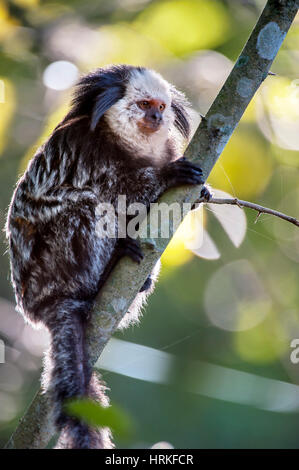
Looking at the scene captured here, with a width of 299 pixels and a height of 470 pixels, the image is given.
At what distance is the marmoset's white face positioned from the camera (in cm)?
420

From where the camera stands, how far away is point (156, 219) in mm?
3053

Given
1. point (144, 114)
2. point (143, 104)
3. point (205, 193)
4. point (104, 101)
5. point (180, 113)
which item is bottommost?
point (205, 193)

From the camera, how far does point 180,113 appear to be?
4652 mm

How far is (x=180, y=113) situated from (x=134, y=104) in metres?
0.45

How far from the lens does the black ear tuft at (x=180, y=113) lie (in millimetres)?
4645

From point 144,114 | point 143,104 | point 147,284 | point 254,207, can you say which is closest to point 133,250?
point 254,207

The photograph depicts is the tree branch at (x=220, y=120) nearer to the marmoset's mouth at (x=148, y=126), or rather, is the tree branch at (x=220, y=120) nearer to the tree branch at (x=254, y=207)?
the tree branch at (x=254, y=207)

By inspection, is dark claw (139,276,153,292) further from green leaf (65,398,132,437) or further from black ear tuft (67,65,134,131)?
green leaf (65,398,132,437)

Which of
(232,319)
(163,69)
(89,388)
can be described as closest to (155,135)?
(163,69)

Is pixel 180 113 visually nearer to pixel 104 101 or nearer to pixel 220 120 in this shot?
pixel 104 101

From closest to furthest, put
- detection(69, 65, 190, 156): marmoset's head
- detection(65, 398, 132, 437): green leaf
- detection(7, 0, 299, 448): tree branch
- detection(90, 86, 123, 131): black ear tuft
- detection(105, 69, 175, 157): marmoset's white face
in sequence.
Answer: detection(65, 398, 132, 437): green leaf, detection(7, 0, 299, 448): tree branch, detection(90, 86, 123, 131): black ear tuft, detection(69, 65, 190, 156): marmoset's head, detection(105, 69, 175, 157): marmoset's white face

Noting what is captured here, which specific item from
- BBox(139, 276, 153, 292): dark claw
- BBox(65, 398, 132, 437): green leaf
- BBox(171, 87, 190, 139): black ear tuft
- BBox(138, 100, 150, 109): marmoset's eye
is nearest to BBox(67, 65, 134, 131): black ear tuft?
BBox(138, 100, 150, 109): marmoset's eye

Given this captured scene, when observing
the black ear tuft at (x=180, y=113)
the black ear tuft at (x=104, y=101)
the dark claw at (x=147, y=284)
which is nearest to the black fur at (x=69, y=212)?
the black ear tuft at (x=104, y=101)

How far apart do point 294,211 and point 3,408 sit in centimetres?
403
